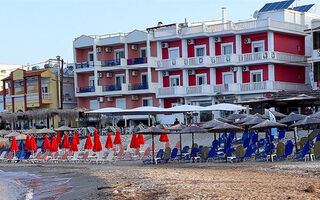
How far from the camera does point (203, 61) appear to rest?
49.8 m

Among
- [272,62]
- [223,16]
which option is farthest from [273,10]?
[272,62]

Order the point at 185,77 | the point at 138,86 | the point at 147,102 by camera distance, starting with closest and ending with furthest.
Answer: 1. the point at 185,77
2. the point at 138,86
3. the point at 147,102

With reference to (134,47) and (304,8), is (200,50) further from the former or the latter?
(304,8)

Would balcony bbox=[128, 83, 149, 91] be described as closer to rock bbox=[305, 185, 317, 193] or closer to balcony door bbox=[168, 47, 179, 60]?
balcony door bbox=[168, 47, 179, 60]

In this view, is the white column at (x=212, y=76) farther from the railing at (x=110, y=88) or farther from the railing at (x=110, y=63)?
the railing at (x=110, y=63)

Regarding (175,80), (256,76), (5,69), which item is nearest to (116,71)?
(175,80)

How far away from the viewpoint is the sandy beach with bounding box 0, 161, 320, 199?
1573 cm

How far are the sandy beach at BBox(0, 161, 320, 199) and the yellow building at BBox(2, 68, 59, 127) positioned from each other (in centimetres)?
3303

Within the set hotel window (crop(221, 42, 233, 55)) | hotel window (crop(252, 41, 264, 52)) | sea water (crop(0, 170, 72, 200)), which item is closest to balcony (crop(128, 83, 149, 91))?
hotel window (crop(221, 42, 233, 55))

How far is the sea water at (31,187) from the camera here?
71.8 ft

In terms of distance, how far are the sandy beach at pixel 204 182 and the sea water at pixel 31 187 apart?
1.78ft

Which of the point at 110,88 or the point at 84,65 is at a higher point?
the point at 84,65

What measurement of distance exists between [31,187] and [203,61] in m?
27.3

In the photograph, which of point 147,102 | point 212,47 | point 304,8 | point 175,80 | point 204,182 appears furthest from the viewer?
point 147,102
